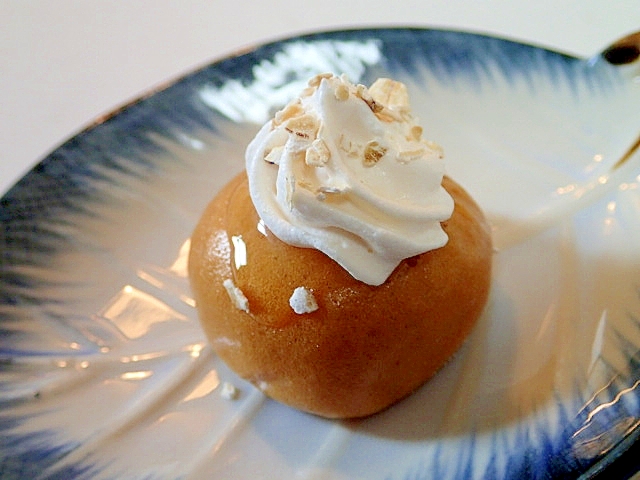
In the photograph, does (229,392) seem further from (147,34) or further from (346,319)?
(147,34)

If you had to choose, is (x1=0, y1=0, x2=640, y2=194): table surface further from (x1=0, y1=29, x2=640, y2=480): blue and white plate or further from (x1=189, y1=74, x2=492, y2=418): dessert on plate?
(x1=189, y1=74, x2=492, y2=418): dessert on plate

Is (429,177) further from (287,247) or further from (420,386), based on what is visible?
(420,386)

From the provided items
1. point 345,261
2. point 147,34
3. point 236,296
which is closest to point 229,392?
point 236,296

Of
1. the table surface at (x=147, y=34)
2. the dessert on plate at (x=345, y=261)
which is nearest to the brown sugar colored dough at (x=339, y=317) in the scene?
the dessert on plate at (x=345, y=261)

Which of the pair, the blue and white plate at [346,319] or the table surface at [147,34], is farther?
the table surface at [147,34]

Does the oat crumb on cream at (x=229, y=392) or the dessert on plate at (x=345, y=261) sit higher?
the dessert on plate at (x=345, y=261)

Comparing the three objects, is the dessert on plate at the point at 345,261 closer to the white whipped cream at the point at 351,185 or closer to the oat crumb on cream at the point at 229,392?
the white whipped cream at the point at 351,185

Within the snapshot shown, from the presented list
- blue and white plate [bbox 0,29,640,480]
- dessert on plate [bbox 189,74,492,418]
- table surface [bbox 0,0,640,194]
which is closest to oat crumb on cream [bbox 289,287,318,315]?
dessert on plate [bbox 189,74,492,418]

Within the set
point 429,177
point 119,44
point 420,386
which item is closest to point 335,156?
point 429,177
